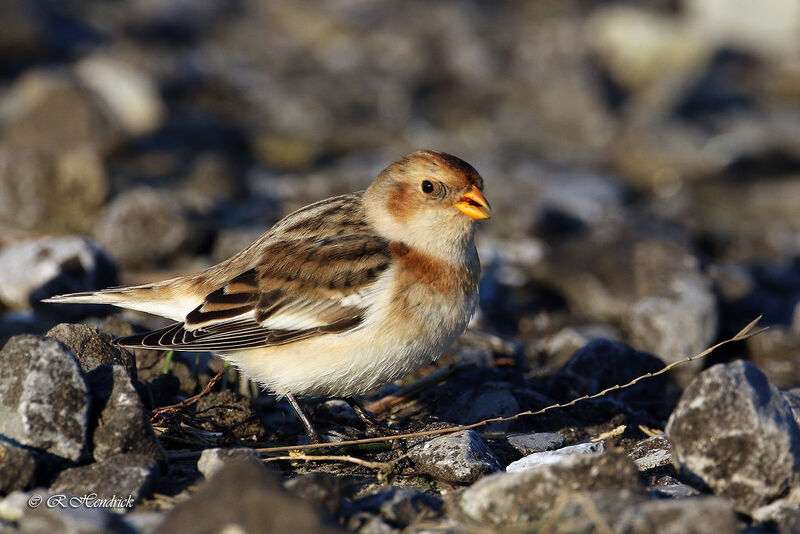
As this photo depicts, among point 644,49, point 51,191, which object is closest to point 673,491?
point 51,191

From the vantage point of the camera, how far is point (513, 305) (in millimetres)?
7348

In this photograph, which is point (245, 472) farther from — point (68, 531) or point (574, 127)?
point (574, 127)

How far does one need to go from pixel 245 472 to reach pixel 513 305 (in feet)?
15.3

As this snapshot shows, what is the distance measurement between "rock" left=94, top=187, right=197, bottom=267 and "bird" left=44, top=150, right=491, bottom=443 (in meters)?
→ 2.44

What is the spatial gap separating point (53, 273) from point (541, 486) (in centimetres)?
396

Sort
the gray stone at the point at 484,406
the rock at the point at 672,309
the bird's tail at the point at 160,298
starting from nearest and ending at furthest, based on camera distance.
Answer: the gray stone at the point at 484,406 → the bird's tail at the point at 160,298 → the rock at the point at 672,309

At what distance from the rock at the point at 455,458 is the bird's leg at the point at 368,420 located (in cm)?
49

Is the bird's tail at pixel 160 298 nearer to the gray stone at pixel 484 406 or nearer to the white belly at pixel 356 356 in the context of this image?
the white belly at pixel 356 356

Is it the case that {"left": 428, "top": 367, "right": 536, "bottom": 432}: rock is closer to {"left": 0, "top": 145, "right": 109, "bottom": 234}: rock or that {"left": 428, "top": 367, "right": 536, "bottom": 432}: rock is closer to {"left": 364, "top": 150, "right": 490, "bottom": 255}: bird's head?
{"left": 364, "top": 150, "right": 490, "bottom": 255}: bird's head

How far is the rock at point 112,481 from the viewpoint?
3311mm

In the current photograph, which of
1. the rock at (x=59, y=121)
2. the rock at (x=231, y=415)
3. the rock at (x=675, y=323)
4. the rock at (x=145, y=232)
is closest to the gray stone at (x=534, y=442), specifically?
the rock at (x=231, y=415)

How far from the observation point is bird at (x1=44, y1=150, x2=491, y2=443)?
174 inches

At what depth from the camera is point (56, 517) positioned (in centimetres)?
294

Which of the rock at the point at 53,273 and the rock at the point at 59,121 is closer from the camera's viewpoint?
the rock at the point at 53,273
